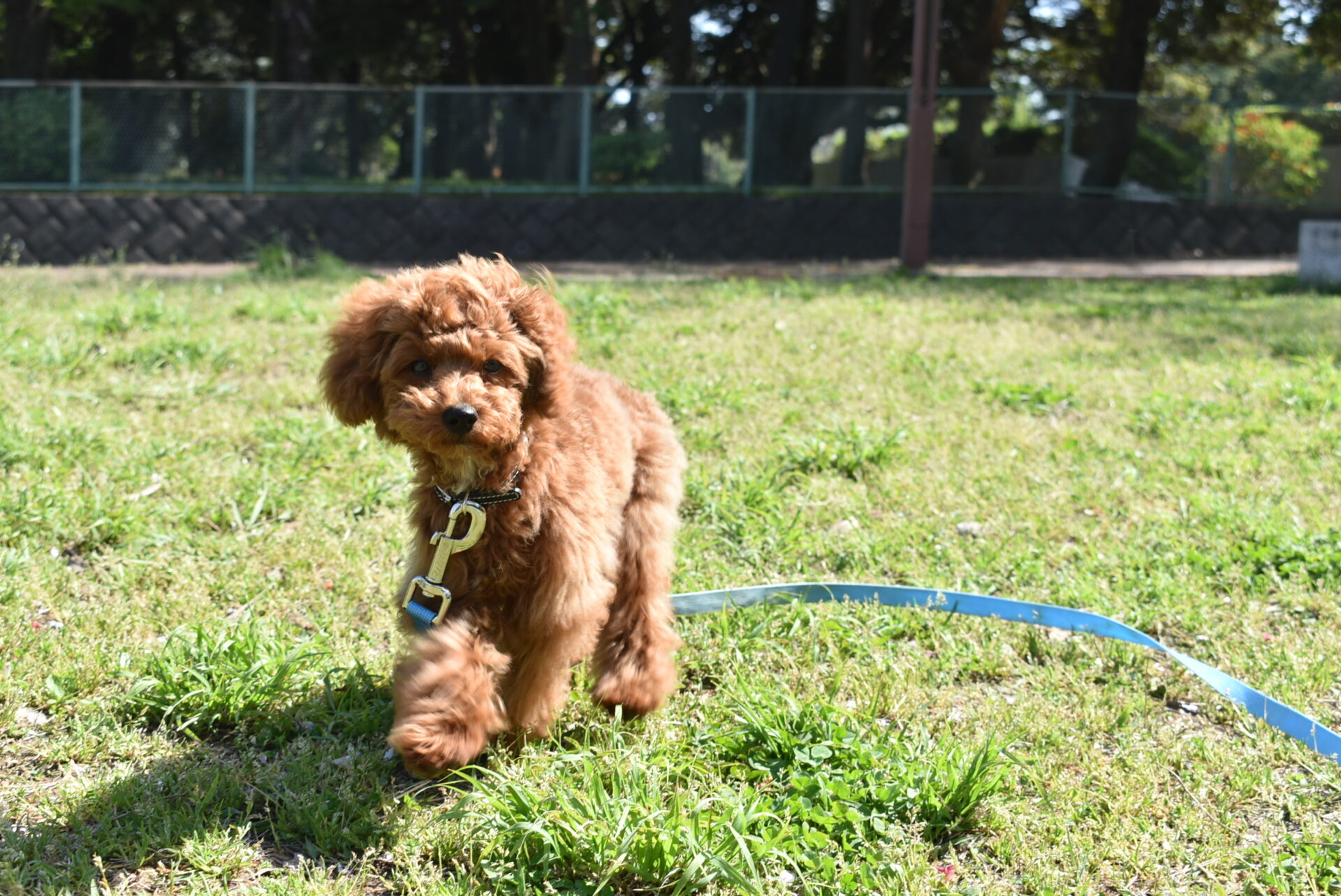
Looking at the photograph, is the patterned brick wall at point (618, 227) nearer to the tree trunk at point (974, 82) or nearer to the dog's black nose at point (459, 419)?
the tree trunk at point (974, 82)

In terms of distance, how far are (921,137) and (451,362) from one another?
429 inches

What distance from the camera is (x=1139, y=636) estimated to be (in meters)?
3.79

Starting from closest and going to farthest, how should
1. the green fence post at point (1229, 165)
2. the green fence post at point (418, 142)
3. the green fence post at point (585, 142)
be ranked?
the green fence post at point (418, 142)
the green fence post at point (585, 142)
the green fence post at point (1229, 165)

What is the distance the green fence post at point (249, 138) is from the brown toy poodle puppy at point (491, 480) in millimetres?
12924

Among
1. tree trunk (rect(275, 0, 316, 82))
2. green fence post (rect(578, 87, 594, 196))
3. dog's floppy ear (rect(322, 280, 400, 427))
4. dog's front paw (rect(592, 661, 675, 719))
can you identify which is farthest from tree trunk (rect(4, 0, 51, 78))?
dog's front paw (rect(592, 661, 675, 719))

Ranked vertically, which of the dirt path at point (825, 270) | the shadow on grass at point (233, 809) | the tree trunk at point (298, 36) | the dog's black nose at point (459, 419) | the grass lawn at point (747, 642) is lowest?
the shadow on grass at point (233, 809)

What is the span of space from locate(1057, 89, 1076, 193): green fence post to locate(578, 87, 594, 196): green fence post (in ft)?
24.0

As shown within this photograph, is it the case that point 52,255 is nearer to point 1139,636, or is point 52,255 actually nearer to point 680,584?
point 680,584

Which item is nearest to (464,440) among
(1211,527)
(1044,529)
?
(1044,529)

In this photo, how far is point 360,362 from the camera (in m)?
3.14

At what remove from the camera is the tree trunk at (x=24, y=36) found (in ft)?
67.7

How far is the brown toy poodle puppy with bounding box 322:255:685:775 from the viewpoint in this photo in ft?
9.40

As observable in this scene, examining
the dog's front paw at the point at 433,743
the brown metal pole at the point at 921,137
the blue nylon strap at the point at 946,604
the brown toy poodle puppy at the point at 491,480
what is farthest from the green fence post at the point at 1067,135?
the dog's front paw at the point at 433,743

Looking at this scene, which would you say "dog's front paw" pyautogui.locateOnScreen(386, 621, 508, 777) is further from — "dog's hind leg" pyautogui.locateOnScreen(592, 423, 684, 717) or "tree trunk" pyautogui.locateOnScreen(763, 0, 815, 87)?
"tree trunk" pyautogui.locateOnScreen(763, 0, 815, 87)
